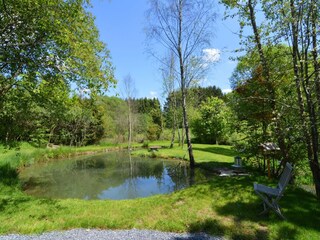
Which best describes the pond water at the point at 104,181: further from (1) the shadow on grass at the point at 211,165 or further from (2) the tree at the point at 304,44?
(2) the tree at the point at 304,44

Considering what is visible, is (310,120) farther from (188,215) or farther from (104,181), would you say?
(104,181)

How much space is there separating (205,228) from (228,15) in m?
6.92

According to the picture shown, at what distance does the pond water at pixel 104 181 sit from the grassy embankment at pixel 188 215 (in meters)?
3.13

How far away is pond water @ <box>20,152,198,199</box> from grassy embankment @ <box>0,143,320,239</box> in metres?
3.13

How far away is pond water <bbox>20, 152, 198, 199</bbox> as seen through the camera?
32.5ft

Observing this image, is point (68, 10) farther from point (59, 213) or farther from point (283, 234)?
point (283, 234)

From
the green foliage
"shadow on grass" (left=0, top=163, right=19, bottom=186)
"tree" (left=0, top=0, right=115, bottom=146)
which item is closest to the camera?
"tree" (left=0, top=0, right=115, bottom=146)

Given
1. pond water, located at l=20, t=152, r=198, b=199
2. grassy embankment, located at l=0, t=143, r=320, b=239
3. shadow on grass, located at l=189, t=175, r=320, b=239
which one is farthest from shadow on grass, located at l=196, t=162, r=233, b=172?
shadow on grass, located at l=189, t=175, r=320, b=239

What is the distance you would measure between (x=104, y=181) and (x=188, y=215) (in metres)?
7.89

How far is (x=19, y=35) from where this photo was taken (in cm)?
561

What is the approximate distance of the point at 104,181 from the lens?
39.9 ft

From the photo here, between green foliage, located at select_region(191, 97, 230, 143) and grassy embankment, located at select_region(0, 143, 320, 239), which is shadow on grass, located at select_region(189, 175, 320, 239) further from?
green foliage, located at select_region(191, 97, 230, 143)

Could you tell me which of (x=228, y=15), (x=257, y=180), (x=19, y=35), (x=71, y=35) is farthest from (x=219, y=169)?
(x=19, y=35)

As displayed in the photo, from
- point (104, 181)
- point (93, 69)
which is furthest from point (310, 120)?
point (104, 181)
